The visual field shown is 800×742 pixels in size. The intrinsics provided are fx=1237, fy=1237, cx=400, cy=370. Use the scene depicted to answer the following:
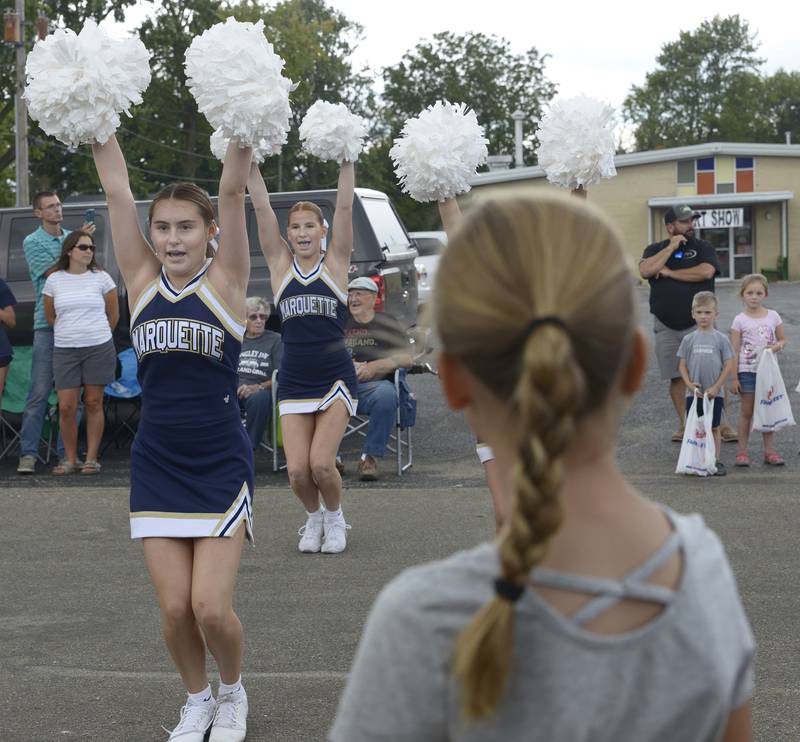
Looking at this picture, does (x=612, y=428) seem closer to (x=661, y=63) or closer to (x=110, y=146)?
(x=110, y=146)

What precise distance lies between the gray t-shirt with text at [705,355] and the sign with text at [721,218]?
113ft

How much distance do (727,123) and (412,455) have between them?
79.2 m

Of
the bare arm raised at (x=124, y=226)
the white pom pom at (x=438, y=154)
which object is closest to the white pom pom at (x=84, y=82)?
the bare arm raised at (x=124, y=226)

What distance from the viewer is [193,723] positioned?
4266 millimetres

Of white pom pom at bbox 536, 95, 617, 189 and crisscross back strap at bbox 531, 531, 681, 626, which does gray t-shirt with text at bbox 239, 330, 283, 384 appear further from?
crisscross back strap at bbox 531, 531, 681, 626

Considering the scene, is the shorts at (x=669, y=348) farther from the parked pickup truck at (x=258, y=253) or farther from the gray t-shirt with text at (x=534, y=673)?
the gray t-shirt with text at (x=534, y=673)

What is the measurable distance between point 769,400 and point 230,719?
6.57 metres

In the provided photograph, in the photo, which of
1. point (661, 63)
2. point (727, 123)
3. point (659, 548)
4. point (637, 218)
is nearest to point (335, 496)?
point (659, 548)

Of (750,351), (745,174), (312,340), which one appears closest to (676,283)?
(750,351)

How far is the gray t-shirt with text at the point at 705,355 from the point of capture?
980cm

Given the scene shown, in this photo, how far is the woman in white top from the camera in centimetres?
1027

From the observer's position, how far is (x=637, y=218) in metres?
43.5

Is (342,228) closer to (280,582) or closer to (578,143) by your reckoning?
(280,582)

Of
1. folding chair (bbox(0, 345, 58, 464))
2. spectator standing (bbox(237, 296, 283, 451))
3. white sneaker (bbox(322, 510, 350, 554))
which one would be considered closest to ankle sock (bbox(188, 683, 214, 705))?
white sneaker (bbox(322, 510, 350, 554))
